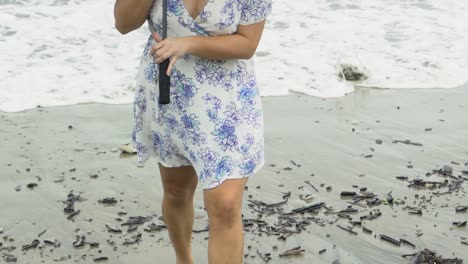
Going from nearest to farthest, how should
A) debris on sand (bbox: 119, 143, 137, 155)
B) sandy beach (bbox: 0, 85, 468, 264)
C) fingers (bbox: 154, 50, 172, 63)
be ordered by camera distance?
fingers (bbox: 154, 50, 172, 63)
sandy beach (bbox: 0, 85, 468, 264)
debris on sand (bbox: 119, 143, 137, 155)

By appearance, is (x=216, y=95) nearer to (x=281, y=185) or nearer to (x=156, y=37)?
(x=156, y=37)

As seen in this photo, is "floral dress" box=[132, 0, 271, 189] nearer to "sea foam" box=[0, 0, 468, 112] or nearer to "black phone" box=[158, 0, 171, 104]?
"black phone" box=[158, 0, 171, 104]

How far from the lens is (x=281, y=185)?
4.88 meters

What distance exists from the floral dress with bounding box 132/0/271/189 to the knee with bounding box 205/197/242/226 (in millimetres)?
78

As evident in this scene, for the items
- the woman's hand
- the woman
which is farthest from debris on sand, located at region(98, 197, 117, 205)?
the woman's hand

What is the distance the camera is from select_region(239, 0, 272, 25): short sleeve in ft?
8.92

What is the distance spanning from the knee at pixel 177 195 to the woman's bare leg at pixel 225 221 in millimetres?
422

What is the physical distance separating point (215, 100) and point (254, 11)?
1.25 feet

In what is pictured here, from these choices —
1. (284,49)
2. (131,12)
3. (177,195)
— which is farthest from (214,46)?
(284,49)

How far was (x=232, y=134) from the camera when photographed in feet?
→ 9.04

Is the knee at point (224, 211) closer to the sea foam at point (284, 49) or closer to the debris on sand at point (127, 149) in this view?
the debris on sand at point (127, 149)

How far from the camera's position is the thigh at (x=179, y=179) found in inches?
122

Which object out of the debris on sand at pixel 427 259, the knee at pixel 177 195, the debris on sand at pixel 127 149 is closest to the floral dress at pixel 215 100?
the knee at pixel 177 195

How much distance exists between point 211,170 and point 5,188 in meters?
2.46
